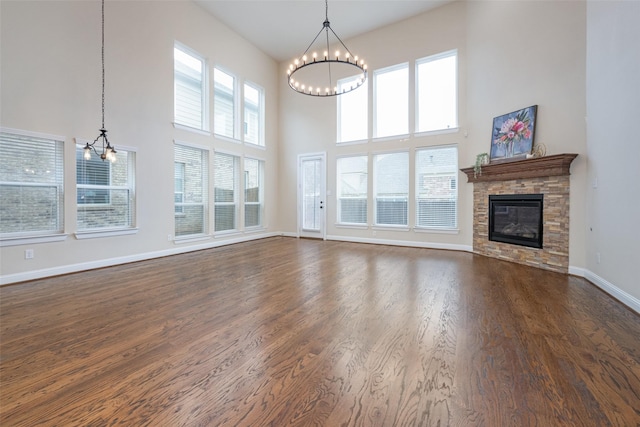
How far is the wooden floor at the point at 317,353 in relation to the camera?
149 centimetres

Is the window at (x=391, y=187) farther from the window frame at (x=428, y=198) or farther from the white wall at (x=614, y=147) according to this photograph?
the white wall at (x=614, y=147)

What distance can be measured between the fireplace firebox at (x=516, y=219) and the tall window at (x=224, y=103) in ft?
20.7

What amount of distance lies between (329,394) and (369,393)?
230mm

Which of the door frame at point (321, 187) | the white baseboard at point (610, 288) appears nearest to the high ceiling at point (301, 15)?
the door frame at point (321, 187)

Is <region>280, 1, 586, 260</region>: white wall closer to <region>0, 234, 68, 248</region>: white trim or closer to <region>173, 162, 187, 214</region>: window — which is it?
<region>173, 162, 187, 214</region>: window

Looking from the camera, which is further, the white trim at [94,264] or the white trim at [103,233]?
the white trim at [103,233]

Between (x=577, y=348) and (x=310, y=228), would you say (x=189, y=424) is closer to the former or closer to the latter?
(x=577, y=348)

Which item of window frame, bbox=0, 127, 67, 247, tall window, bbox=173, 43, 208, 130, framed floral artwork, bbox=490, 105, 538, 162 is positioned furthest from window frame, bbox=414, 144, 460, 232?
window frame, bbox=0, 127, 67, 247

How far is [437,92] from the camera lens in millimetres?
6645

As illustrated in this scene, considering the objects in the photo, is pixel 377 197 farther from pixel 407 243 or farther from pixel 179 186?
pixel 179 186

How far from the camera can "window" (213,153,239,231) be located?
702 centimetres

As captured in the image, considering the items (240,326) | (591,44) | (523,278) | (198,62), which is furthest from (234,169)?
(591,44)

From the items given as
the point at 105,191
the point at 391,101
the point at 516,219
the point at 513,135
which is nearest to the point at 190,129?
the point at 105,191

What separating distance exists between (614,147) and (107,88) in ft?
24.0
